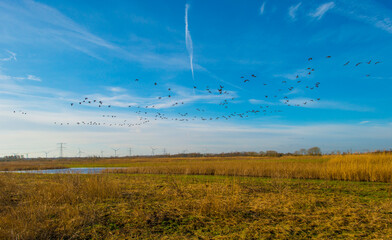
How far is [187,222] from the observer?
5953mm

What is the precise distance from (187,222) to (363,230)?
155 inches

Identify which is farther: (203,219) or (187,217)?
(187,217)

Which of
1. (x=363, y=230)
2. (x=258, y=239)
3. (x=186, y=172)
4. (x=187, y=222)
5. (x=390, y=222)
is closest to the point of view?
(x=258, y=239)

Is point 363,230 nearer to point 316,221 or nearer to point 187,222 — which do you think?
point 316,221

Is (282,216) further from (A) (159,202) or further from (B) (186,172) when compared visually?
(B) (186,172)

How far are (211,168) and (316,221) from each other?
17389 millimetres

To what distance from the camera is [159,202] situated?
25.9 feet

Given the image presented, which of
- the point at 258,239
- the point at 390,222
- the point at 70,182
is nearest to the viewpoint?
the point at 258,239

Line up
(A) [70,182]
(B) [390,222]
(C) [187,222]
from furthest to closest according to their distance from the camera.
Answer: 1. (A) [70,182]
2. (C) [187,222]
3. (B) [390,222]

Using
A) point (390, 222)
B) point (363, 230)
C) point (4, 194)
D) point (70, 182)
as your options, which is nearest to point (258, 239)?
point (363, 230)

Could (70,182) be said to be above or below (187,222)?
above

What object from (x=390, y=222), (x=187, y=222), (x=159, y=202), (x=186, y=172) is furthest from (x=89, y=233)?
(x=186, y=172)

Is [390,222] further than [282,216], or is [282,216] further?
[282,216]

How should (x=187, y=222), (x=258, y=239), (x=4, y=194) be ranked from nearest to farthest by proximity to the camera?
(x=258, y=239) < (x=187, y=222) < (x=4, y=194)
